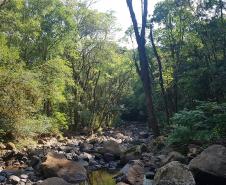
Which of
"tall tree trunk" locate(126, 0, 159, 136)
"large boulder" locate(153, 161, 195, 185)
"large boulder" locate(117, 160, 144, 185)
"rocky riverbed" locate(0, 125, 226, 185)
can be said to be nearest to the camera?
"large boulder" locate(153, 161, 195, 185)

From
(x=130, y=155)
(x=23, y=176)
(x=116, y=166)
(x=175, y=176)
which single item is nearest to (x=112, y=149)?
(x=130, y=155)

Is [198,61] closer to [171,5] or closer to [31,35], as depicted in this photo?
[171,5]

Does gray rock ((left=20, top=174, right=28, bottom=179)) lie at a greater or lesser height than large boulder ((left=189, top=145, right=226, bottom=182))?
lesser

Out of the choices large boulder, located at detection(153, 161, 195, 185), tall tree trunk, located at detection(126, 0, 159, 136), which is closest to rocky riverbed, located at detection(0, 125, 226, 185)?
large boulder, located at detection(153, 161, 195, 185)

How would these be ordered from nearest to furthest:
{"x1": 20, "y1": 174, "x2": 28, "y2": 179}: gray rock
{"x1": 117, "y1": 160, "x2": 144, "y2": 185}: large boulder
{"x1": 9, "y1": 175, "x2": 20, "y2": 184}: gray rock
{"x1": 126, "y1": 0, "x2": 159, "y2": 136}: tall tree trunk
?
{"x1": 117, "y1": 160, "x2": 144, "y2": 185}: large boulder
{"x1": 9, "y1": 175, "x2": 20, "y2": 184}: gray rock
{"x1": 20, "y1": 174, "x2": 28, "y2": 179}: gray rock
{"x1": 126, "y1": 0, "x2": 159, "y2": 136}: tall tree trunk

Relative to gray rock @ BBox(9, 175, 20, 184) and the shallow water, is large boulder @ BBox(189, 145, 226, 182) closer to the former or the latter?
the shallow water

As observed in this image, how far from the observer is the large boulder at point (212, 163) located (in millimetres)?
8773

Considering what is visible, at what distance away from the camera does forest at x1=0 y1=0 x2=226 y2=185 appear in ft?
39.1

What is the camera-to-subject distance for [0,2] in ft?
66.5

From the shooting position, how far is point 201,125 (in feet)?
38.7

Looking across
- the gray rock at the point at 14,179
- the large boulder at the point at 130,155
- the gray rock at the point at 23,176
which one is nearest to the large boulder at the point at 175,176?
the gray rock at the point at 14,179

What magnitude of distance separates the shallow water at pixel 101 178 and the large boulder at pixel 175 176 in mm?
2804

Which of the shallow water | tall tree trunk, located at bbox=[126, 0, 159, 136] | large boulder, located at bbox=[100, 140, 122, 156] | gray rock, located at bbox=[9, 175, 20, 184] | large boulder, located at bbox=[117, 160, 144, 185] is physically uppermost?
tall tree trunk, located at bbox=[126, 0, 159, 136]

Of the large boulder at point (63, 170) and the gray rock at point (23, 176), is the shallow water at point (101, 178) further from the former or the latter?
the gray rock at point (23, 176)
